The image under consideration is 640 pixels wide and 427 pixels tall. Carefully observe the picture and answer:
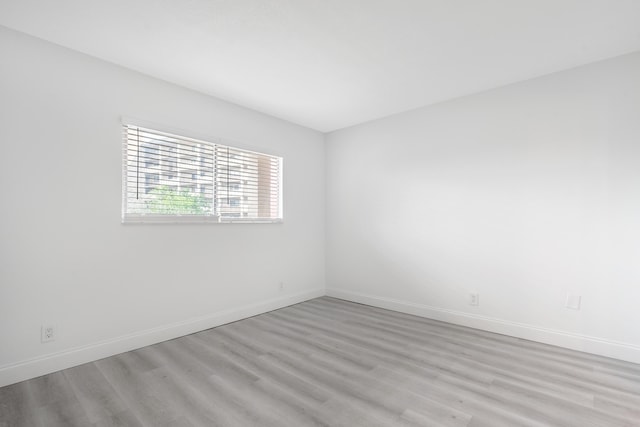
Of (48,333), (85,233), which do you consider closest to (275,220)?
(85,233)

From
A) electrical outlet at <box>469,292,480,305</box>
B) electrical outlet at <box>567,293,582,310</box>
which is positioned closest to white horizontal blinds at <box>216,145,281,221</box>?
electrical outlet at <box>469,292,480,305</box>

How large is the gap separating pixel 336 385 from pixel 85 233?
237 cm

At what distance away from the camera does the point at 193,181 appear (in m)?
3.31

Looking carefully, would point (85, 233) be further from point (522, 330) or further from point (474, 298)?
point (522, 330)

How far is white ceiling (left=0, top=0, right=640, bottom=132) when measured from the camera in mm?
2049

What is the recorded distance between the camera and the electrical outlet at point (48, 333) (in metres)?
2.36

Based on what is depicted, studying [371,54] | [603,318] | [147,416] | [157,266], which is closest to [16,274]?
[157,266]

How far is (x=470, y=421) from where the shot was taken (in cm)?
181

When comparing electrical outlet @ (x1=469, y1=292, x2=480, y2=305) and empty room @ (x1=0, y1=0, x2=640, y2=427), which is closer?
empty room @ (x1=0, y1=0, x2=640, y2=427)

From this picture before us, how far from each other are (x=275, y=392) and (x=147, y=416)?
78 centimetres

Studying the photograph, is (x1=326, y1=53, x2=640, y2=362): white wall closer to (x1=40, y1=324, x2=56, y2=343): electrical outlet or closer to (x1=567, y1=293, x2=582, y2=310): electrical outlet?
(x1=567, y1=293, x2=582, y2=310): electrical outlet

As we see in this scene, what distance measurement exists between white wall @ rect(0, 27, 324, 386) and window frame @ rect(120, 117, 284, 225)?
6cm

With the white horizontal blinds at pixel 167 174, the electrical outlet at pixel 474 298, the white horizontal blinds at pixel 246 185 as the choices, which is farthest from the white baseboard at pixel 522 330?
the white horizontal blinds at pixel 167 174

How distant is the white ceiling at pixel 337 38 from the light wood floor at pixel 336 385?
2580mm
